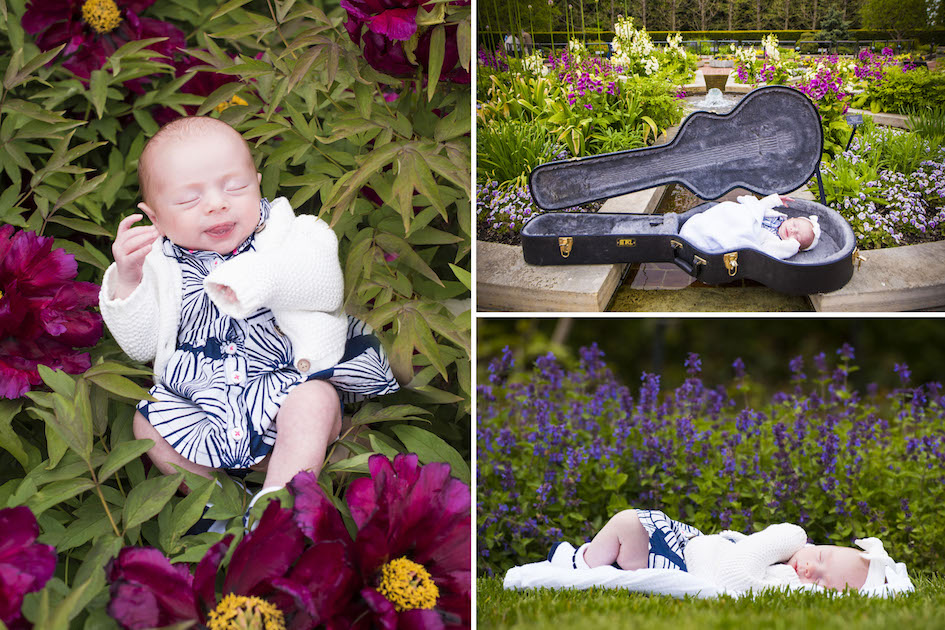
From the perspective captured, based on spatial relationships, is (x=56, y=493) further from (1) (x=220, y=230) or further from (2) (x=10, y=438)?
(1) (x=220, y=230)

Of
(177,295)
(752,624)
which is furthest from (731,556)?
(177,295)

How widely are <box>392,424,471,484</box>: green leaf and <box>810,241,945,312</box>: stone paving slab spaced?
2.60 feet

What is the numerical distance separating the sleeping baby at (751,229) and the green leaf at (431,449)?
2.22 feet

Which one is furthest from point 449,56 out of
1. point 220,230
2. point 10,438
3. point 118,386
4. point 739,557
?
point 739,557

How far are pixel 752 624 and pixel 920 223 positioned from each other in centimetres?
96

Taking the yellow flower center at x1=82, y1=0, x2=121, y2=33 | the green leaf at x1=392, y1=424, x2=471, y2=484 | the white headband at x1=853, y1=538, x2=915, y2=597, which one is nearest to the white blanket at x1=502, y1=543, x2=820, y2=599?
the white headband at x1=853, y1=538, x2=915, y2=597

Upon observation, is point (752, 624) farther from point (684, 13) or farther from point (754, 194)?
point (684, 13)

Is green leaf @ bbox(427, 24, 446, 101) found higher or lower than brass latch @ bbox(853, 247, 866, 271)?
higher

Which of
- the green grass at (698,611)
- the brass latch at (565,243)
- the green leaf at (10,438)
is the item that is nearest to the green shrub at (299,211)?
the green leaf at (10,438)

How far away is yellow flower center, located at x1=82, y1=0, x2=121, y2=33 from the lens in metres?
2.20

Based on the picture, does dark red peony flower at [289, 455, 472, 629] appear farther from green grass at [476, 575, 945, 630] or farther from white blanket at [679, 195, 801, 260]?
white blanket at [679, 195, 801, 260]

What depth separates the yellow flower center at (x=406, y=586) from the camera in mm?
1319

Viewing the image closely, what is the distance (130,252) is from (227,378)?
31cm

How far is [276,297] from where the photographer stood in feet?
5.23
